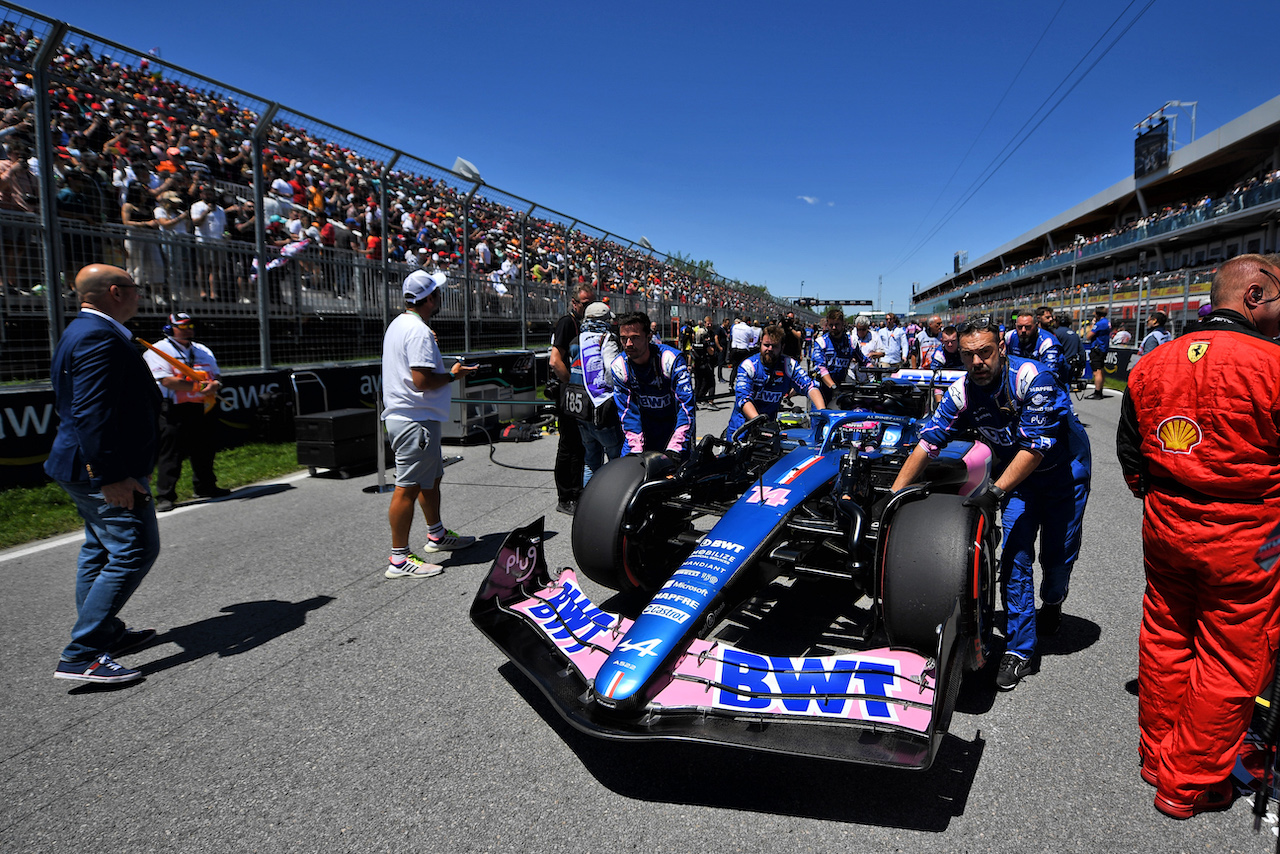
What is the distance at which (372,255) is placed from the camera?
34.5ft

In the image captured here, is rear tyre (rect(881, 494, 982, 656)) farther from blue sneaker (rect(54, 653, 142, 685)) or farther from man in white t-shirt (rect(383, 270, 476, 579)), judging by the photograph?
blue sneaker (rect(54, 653, 142, 685))

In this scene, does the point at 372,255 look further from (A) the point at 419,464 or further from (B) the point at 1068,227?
(B) the point at 1068,227

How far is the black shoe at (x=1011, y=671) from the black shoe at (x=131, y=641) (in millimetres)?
3931

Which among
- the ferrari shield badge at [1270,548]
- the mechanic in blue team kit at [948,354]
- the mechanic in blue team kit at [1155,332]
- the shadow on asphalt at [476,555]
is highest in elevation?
the mechanic in blue team kit at [1155,332]

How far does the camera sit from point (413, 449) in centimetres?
421

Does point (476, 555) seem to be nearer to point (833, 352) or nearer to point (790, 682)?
point (790, 682)

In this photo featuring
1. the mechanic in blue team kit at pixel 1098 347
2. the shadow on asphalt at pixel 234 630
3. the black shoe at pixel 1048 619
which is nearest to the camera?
the shadow on asphalt at pixel 234 630

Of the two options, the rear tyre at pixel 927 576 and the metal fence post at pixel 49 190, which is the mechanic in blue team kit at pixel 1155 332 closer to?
the rear tyre at pixel 927 576

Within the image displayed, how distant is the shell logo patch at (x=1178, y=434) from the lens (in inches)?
86.0

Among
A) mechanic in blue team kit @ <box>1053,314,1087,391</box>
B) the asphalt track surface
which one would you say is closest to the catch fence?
the asphalt track surface

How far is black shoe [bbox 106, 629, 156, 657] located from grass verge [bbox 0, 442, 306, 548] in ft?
7.79

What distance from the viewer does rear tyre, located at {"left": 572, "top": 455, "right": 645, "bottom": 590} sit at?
10.9 feet

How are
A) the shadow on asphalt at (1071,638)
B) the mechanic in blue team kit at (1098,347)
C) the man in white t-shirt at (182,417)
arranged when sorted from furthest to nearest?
the mechanic in blue team kit at (1098,347) → the man in white t-shirt at (182,417) → the shadow on asphalt at (1071,638)

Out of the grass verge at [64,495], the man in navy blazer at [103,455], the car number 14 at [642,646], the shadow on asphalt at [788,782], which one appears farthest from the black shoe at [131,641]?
the car number 14 at [642,646]
